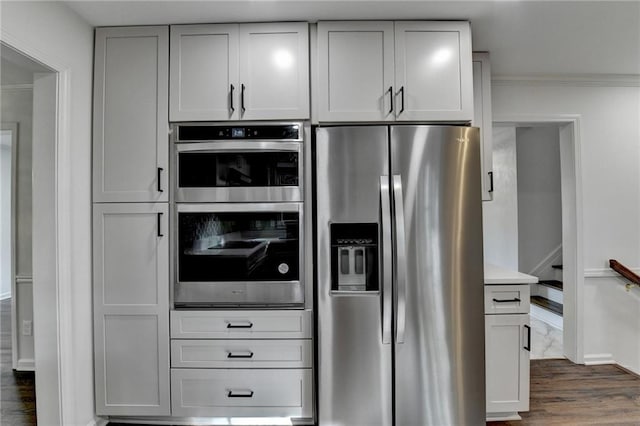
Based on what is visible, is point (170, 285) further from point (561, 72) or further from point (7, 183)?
point (7, 183)

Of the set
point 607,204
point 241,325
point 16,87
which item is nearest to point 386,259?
point 241,325

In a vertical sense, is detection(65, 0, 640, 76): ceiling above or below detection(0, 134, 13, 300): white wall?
above

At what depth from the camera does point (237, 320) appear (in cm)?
207

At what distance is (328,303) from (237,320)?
56cm

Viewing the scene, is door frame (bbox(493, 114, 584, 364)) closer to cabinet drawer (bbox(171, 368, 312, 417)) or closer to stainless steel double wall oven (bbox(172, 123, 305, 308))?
stainless steel double wall oven (bbox(172, 123, 305, 308))

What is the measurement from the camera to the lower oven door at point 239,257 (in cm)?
205

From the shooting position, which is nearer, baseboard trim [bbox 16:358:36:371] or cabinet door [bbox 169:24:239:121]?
cabinet door [bbox 169:24:239:121]

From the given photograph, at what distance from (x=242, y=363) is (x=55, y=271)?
1125mm

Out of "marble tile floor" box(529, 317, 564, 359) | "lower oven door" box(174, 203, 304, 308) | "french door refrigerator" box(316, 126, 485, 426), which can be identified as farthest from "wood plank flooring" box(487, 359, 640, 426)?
"lower oven door" box(174, 203, 304, 308)

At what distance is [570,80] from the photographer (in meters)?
2.98

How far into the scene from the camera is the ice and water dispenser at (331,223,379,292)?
77.9 inches

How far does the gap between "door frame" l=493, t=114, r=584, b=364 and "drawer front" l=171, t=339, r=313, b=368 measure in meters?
2.42

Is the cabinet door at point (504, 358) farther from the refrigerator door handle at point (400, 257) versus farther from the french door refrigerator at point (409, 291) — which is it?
the refrigerator door handle at point (400, 257)

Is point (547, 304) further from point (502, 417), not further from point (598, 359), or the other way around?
point (502, 417)
